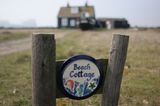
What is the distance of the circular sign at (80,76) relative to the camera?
3.68 metres

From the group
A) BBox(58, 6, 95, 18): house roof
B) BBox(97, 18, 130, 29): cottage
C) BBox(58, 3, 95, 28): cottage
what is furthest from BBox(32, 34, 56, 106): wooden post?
BBox(97, 18, 130, 29): cottage

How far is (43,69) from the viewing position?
344 cm

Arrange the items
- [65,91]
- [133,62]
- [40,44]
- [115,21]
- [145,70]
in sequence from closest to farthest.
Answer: [40,44]
[65,91]
[145,70]
[133,62]
[115,21]

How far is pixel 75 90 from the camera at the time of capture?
379cm

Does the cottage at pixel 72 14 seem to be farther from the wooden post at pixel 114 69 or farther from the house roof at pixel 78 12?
the wooden post at pixel 114 69

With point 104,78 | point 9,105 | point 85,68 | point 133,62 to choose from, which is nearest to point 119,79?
point 104,78

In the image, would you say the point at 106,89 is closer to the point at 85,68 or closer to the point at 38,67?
the point at 85,68

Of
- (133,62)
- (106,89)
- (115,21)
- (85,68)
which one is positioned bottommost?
(115,21)

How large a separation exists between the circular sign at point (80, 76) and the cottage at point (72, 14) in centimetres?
7218

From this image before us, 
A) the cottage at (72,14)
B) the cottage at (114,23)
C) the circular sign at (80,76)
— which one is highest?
the circular sign at (80,76)

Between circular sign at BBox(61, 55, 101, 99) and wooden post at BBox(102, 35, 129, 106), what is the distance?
13cm

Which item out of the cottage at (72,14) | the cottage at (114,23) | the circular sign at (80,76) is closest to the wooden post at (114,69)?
the circular sign at (80,76)

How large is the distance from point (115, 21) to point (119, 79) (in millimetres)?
79462

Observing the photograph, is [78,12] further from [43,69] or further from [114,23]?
[43,69]
